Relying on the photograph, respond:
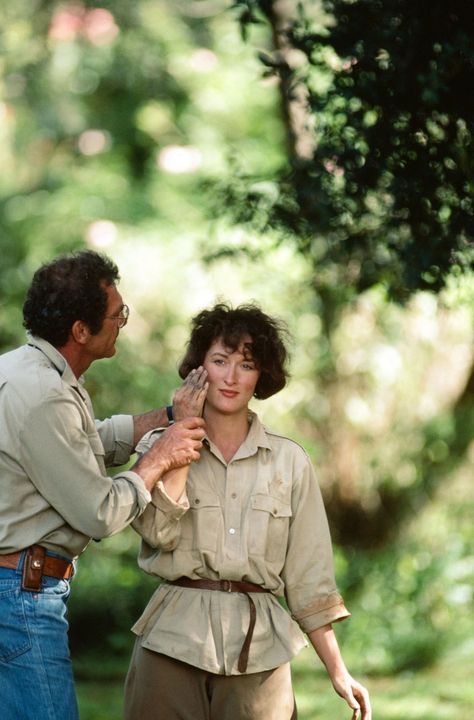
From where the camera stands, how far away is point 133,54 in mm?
12422

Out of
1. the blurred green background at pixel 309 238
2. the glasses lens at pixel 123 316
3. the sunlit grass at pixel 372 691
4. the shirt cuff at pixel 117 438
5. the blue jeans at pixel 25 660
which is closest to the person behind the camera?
the blue jeans at pixel 25 660

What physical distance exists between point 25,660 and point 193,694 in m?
0.46

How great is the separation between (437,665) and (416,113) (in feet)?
13.5

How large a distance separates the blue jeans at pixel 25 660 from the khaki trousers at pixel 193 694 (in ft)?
0.70

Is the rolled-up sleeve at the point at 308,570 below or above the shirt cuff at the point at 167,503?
below

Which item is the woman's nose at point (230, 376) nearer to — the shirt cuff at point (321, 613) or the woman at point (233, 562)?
the woman at point (233, 562)

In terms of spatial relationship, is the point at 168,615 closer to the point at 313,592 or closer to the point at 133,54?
the point at 313,592

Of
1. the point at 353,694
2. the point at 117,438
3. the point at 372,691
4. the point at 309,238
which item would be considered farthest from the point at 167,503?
the point at 372,691

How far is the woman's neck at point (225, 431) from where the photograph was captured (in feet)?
11.1

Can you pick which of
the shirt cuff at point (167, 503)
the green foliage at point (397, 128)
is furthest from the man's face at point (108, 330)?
the green foliage at point (397, 128)

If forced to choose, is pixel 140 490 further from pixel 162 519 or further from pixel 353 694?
pixel 353 694

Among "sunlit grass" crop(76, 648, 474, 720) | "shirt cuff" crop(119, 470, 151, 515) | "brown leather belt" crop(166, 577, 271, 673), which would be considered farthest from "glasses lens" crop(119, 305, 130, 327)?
"sunlit grass" crop(76, 648, 474, 720)

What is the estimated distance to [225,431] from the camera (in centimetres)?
339

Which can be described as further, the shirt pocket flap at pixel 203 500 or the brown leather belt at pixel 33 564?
the shirt pocket flap at pixel 203 500
